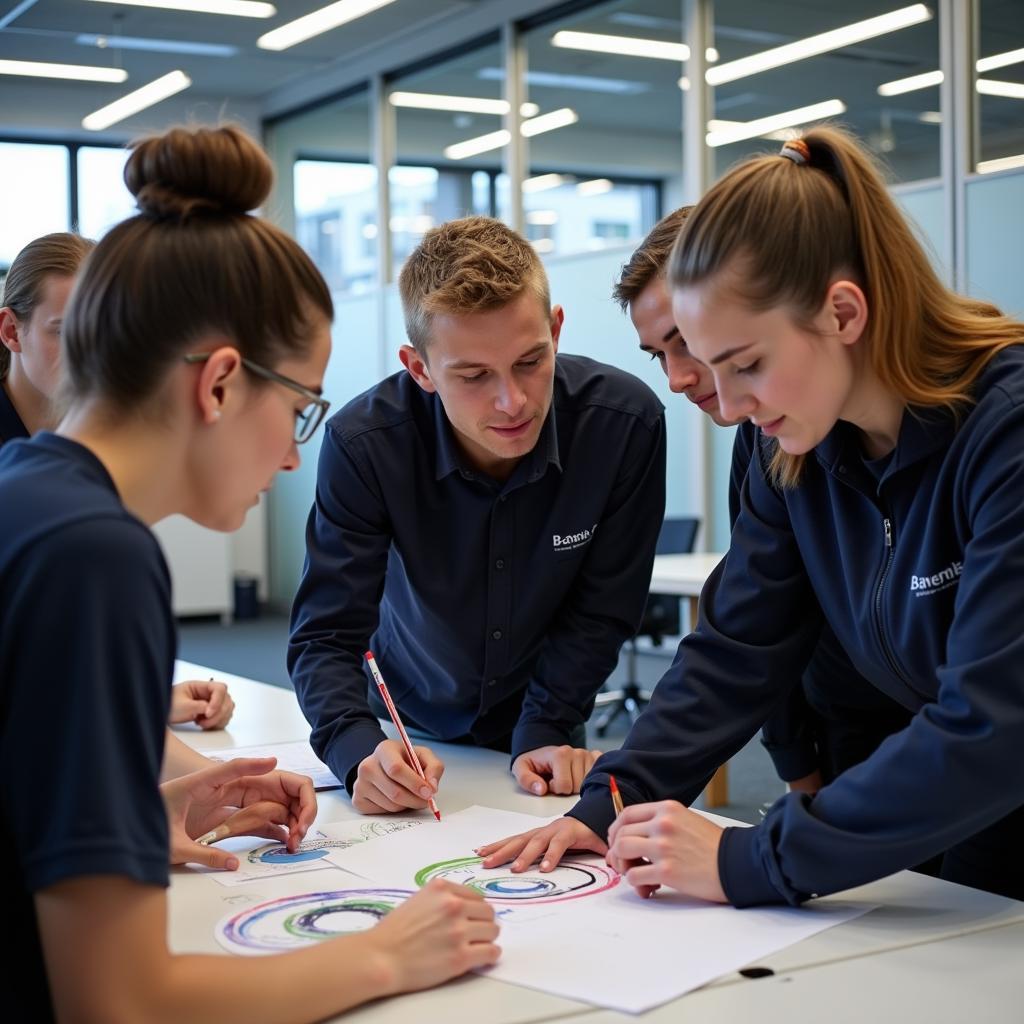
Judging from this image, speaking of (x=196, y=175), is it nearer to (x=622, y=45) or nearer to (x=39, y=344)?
(x=39, y=344)

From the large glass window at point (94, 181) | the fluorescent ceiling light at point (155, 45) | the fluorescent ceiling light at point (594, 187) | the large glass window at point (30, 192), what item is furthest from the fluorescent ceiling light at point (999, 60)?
the large glass window at point (30, 192)

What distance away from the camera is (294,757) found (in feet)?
6.72

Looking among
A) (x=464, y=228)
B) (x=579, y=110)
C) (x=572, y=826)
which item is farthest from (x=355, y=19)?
(x=572, y=826)

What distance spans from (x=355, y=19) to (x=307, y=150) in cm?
185

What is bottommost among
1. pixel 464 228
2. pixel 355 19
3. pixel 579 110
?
pixel 464 228

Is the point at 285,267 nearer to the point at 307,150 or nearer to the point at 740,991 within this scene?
the point at 740,991

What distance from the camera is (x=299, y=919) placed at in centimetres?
126

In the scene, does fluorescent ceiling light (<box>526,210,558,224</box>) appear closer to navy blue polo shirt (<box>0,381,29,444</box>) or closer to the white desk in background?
navy blue polo shirt (<box>0,381,29,444</box>)

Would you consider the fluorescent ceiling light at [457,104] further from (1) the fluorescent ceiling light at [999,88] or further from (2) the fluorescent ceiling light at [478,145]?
(1) the fluorescent ceiling light at [999,88]

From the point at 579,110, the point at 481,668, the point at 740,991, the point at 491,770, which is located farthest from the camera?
the point at 579,110

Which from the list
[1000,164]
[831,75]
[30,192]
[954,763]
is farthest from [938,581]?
[30,192]

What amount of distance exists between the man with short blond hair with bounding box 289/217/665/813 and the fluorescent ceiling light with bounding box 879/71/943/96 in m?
3.61

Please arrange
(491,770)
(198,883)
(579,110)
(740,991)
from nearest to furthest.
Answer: (740,991) → (198,883) → (491,770) → (579,110)

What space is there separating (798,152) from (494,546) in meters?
0.87
